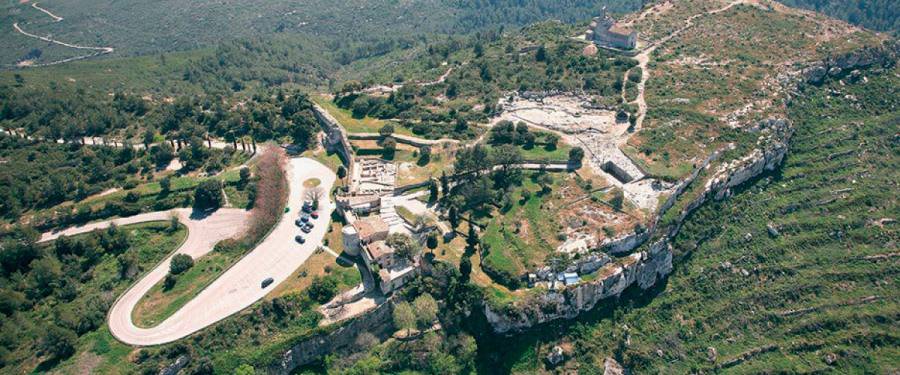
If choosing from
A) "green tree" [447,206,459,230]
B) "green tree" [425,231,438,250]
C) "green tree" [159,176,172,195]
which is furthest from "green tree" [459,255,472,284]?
"green tree" [159,176,172,195]

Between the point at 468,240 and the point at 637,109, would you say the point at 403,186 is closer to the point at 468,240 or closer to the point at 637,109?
the point at 468,240

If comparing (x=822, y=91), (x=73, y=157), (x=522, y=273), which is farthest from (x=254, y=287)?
(x=822, y=91)

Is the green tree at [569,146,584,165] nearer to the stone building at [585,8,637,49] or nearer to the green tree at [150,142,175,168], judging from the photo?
the stone building at [585,8,637,49]

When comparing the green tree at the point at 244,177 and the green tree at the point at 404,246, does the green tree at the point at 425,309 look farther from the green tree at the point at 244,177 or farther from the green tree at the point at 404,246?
the green tree at the point at 244,177

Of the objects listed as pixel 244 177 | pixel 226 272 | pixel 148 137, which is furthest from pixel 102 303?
pixel 148 137

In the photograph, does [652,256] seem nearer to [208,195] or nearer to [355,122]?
[355,122]
